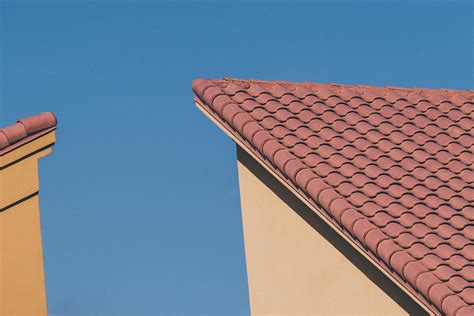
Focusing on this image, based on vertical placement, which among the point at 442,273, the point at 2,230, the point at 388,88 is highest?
the point at 388,88

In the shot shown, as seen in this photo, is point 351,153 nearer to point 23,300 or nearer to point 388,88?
point 388,88

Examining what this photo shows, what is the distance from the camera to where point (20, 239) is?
11977 millimetres

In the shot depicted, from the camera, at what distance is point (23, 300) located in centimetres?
1194

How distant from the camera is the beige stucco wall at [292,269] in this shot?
42.6ft

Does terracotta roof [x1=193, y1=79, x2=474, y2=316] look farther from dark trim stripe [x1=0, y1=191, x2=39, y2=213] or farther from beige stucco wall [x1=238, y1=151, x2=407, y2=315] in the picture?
dark trim stripe [x1=0, y1=191, x2=39, y2=213]

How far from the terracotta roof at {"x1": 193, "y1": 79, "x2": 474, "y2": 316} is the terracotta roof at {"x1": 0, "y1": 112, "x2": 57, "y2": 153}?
105 inches

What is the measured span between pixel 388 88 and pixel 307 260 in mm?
3343

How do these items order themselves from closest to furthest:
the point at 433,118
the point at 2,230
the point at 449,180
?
the point at 2,230, the point at 449,180, the point at 433,118

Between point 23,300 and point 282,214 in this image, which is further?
point 282,214

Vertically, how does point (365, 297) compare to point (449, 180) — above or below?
below

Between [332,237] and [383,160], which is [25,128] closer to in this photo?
[332,237]

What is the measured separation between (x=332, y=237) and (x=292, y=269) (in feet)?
2.58

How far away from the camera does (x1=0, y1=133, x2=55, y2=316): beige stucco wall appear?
1188 cm

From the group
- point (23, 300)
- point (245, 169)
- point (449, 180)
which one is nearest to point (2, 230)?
point (23, 300)
